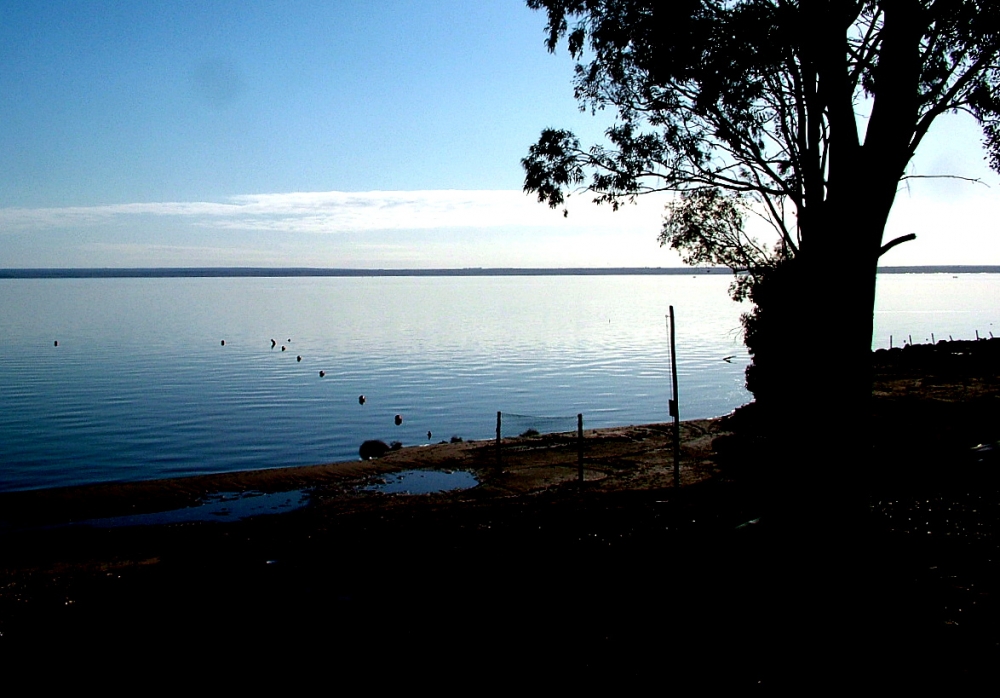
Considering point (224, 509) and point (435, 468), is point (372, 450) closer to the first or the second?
point (435, 468)

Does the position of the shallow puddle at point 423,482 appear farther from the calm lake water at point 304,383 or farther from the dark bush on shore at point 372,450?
the calm lake water at point 304,383

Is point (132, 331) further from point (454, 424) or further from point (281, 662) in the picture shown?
point (281, 662)

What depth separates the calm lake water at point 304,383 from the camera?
1481 inches

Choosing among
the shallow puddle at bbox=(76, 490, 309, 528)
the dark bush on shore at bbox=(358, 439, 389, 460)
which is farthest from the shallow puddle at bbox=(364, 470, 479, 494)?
the dark bush on shore at bbox=(358, 439, 389, 460)

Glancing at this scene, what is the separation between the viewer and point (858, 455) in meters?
10.2

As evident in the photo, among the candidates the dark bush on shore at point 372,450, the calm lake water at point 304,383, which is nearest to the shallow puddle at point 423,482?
the dark bush on shore at point 372,450

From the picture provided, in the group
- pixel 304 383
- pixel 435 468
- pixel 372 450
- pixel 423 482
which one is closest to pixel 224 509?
pixel 423 482

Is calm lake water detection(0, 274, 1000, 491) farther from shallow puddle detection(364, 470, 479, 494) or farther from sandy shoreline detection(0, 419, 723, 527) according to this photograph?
shallow puddle detection(364, 470, 479, 494)

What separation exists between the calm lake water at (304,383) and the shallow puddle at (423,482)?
6694 millimetres

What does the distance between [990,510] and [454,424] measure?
34463mm

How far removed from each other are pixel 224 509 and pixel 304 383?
33.6 meters

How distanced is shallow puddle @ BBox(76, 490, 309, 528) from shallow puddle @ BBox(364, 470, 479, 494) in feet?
9.18

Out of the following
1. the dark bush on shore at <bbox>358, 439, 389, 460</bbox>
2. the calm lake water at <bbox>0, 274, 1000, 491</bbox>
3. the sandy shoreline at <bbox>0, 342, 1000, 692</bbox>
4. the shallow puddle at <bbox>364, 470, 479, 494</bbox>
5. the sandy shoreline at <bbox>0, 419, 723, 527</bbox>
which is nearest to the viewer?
the sandy shoreline at <bbox>0, 342, 1000, 692</bbox>

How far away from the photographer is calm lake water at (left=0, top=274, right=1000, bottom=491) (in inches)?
1481
